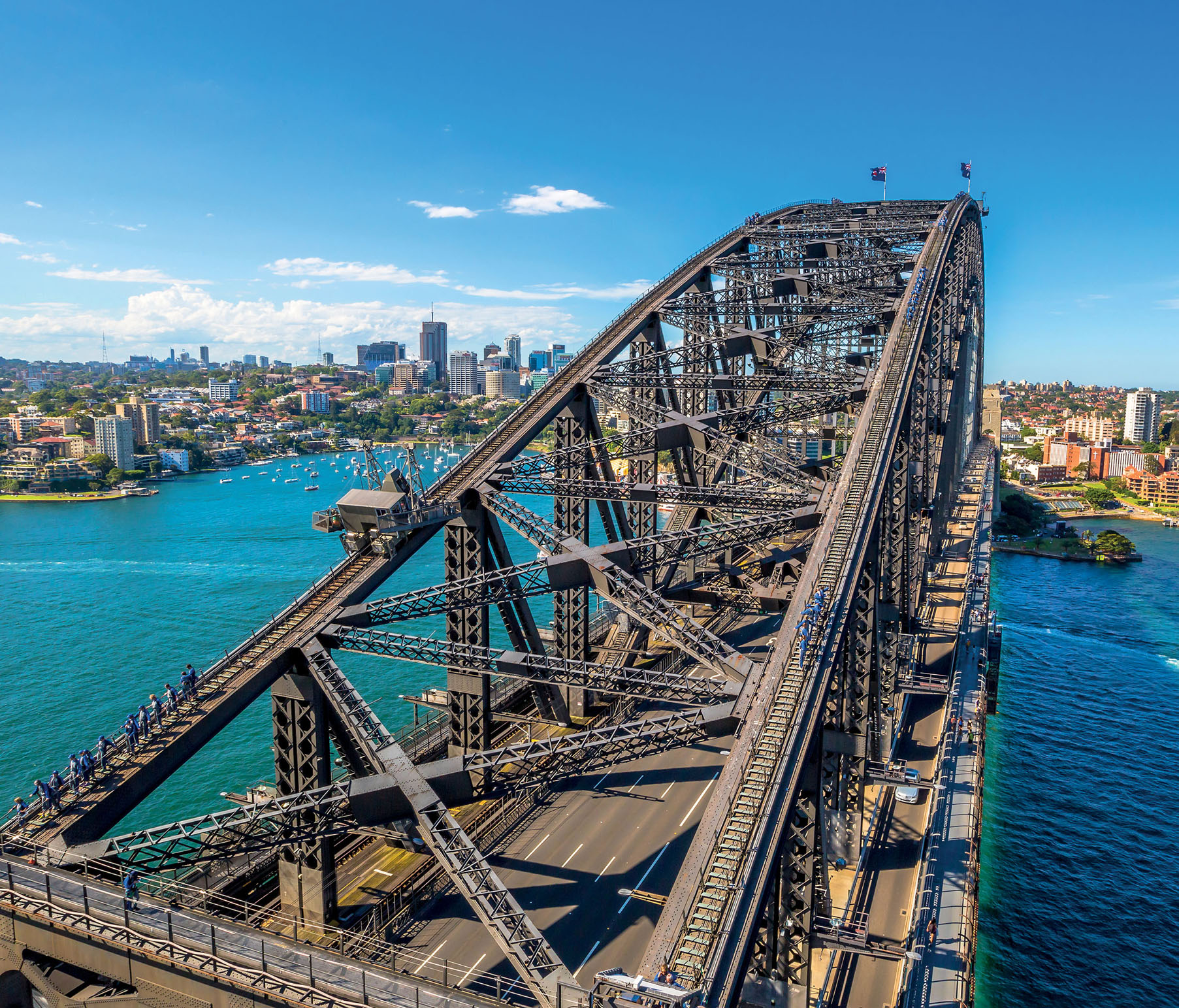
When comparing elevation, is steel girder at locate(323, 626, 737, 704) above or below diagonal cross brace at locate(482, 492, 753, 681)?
below

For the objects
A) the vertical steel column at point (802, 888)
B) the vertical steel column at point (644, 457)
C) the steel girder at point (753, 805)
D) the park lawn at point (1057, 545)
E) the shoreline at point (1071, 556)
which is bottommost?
the shoreline at point (1071, 556)

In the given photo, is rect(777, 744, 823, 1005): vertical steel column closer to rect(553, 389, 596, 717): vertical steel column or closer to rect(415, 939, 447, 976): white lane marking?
rect(415, 939, 447, 976): white lane marking

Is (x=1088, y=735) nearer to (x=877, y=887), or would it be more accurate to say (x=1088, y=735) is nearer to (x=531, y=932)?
(x=877, y=887)

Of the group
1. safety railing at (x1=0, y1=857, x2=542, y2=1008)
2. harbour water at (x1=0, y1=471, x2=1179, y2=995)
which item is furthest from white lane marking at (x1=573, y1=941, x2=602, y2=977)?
harbour water at (x1=0, y1=471, x2=1179, y2=995)

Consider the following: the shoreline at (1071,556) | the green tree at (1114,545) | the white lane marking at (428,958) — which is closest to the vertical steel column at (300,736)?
the white lane marking at (428,958)

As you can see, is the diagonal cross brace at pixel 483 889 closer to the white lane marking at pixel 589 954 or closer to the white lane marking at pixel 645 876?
the white lane marking at pixel 589 954

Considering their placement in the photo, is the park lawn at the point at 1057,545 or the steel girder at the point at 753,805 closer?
the steel girder at the point at 753,805

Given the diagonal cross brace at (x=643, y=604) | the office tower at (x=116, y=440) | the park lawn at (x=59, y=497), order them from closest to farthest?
the diagonal cross brace at (x=643, y=604)
the park lawn at (x=59, y=497)
the office tower at (x=116, y=440)
